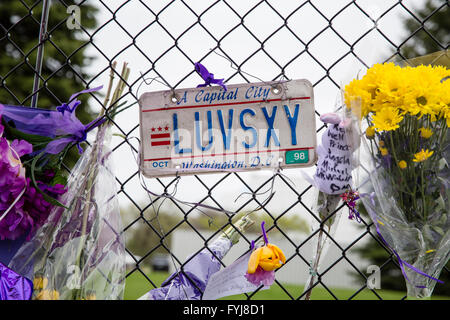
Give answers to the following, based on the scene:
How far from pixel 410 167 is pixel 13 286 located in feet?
2.66

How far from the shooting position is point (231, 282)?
0.96m

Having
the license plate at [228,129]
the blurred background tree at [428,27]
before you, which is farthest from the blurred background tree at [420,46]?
the license plate at [228,129]

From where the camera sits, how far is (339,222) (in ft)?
3.27

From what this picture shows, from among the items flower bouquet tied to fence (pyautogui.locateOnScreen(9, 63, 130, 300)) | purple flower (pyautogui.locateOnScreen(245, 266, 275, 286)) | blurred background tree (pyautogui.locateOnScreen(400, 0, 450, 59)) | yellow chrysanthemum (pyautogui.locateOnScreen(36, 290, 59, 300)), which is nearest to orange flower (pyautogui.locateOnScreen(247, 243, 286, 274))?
purple flower (pyautogui.locateOnScreen(245, 266, 275, 286))

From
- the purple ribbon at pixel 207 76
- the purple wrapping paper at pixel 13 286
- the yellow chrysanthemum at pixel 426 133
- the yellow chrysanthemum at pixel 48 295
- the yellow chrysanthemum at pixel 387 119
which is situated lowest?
the yellow chrysanthemum at pixel 48 295

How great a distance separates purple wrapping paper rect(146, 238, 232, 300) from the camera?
1.04m

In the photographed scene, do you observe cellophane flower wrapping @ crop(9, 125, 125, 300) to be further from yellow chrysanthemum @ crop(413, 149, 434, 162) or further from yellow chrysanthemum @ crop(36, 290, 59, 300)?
yellow chrysanthemum @ crop(413, 149, 434, 162)

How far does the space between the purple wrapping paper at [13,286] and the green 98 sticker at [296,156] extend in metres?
0.60

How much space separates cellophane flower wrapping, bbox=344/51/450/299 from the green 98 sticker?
15 cm

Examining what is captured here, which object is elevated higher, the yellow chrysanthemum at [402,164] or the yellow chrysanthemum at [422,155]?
the yellow chrysanthemum at [422,155]

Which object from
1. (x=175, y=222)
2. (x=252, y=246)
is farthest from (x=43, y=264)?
(x=252, y=246)

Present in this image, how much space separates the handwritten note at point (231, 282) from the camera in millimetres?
954

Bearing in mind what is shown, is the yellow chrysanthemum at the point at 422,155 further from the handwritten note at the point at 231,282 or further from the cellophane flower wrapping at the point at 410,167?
the handwritten note at the point at 231,282
